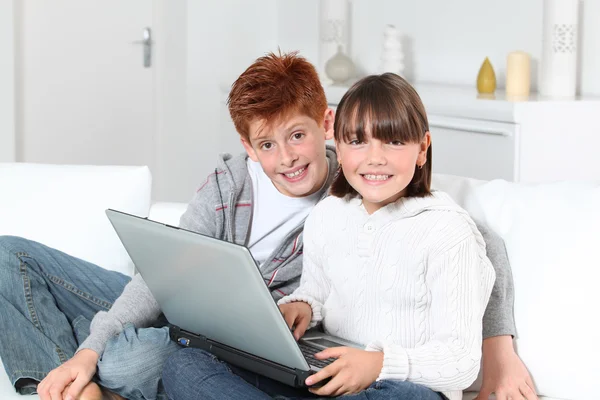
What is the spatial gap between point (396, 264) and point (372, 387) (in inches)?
9.0

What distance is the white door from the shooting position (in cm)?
434

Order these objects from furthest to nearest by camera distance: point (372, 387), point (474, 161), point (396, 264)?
point (474, 161)
point (396, 264)
point (372, 387)

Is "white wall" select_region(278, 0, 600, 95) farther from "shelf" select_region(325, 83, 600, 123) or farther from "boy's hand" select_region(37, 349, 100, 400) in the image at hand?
"boy's hand" select_region(37, 349, 100, 400)

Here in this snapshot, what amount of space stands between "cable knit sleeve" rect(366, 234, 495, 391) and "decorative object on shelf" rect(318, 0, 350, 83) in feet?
8.25

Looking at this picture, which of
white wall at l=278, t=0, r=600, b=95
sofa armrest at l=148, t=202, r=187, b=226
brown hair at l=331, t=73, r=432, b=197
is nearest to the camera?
brown hair at l=331, t=73, r=432, b=197

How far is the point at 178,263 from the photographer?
1666mm

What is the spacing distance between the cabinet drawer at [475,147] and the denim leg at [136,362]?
151 cm

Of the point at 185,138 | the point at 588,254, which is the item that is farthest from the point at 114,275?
the point at 185,138

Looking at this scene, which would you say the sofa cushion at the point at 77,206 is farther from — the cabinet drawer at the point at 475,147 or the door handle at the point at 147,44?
the door handle at the point at 147,44

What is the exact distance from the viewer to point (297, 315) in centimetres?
179

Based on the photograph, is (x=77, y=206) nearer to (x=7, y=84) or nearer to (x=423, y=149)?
(x=423, y=149)

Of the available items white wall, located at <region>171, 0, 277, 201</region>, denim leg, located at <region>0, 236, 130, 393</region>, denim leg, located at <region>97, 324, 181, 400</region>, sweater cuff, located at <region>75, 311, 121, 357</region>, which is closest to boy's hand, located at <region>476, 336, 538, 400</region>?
denim leg, located at <region>97, 324, 181, 400</region>

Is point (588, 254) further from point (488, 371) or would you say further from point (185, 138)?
point (185, 138)

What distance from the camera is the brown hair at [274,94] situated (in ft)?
6.30
